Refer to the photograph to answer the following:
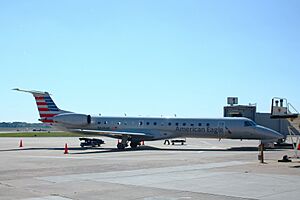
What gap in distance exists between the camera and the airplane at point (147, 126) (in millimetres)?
36438

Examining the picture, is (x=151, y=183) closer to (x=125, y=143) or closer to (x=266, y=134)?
(x=125, y=143)

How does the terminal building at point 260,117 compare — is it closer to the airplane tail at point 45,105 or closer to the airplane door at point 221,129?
the airplane door at point 221,129

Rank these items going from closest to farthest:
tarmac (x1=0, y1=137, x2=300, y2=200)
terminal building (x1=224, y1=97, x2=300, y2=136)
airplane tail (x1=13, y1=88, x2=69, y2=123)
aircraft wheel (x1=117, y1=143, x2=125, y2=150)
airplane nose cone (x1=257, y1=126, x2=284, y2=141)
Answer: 1. tarmac (x1=0, y1=137, x2=300, y2=200)
2. airplane nose cone (x1=257, y1=126, x2=284, y2=141)
3. aircraft wheel (x1=117, y1=143, x2=125, y2=150)
4. airplane tail (x1=13, y1=88, x2=69, y2=123)
5. terminal building (x1=224, y1=97, x2=300, y2=136)

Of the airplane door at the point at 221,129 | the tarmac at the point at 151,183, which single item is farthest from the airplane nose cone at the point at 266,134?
the tarmac at the point at 151,183

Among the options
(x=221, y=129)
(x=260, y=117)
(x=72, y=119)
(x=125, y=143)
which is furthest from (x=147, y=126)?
(x=260, y=117)

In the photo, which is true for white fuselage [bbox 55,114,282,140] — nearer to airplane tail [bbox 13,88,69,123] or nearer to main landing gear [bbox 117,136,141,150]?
main landing gear [bbox 117,136,141,150]

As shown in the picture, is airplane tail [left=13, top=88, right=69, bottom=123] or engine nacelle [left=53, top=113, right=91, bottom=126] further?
airplane tail [left=13, top=88, right=69, bottom=123]

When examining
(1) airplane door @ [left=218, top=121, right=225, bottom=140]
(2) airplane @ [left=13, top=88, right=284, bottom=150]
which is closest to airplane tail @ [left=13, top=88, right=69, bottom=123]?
(2) airplane @ [left=13, top=88, right=284, bottom=150]

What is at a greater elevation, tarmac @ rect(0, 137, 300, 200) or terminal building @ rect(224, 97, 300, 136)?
terminal building @ rect(224, 97, 300, 136)

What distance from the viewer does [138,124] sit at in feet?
129

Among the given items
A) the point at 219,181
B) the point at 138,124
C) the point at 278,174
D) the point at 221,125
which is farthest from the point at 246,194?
the point at 138,124

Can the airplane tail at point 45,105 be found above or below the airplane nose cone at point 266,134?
above

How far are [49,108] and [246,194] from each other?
101 ft

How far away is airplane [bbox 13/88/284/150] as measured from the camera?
120 feet
